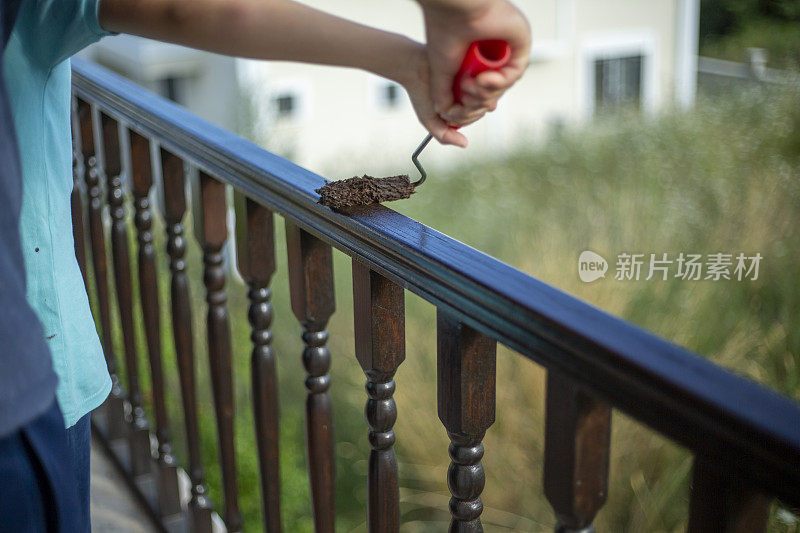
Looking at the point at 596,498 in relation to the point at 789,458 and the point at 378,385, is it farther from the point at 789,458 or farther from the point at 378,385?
the point at 378,385

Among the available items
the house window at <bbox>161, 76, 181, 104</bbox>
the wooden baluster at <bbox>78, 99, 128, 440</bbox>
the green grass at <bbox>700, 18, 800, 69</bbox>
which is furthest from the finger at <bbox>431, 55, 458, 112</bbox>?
the house window at <bbox>161, 76, 181, 104</bbox>

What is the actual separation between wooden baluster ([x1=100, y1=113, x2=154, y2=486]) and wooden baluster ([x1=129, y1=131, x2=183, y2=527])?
6cm

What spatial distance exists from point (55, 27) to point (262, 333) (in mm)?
461

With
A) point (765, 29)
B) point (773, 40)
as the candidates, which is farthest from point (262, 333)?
point (765, 29)

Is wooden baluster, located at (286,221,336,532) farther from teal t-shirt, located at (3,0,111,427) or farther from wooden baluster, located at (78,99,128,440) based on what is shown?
→ wooden baluster, located at (78,99,128,440)

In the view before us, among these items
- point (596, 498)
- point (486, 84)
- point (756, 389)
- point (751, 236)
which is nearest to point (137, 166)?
point (486, 84)

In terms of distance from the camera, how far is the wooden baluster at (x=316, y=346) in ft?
2.99

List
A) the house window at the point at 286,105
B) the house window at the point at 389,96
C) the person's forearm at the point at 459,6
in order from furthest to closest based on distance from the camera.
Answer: the house window at the point at 389,96
the house window at the point at 286,105
the person's forearm at the point at 459,6

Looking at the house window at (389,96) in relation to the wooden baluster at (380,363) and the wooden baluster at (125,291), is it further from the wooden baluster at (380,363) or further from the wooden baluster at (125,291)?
the wooden baluster at (380,363)

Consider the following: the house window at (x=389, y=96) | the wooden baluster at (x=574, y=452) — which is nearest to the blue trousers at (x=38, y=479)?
the wooden baluster at (x=574, y=452)

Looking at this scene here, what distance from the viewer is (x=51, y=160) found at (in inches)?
30.3

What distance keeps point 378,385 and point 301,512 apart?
4.14 m

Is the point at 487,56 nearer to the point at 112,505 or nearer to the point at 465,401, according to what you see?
the point at 465,401

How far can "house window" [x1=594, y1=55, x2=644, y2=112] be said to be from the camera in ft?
43.7
